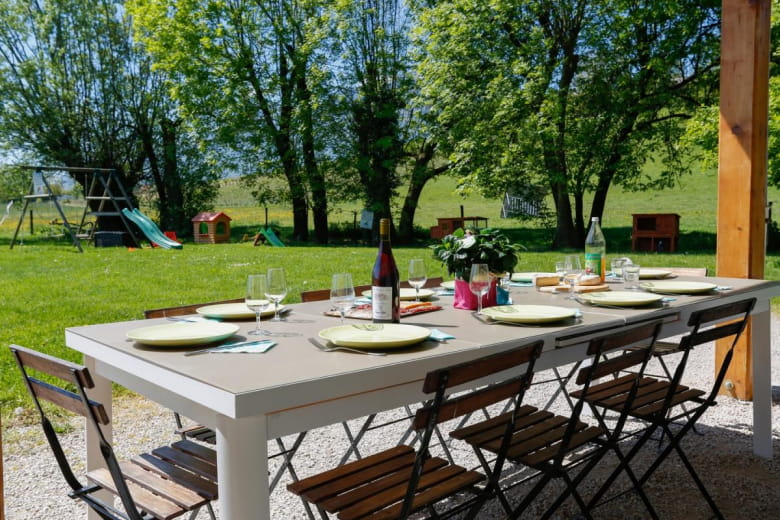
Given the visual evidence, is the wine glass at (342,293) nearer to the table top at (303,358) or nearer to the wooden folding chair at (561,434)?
the table top at (303,358)

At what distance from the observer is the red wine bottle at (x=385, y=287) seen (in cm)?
250

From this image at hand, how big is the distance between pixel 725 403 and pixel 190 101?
66.1 feet

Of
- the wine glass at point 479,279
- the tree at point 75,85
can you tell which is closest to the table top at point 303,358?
the wine glass at point 479,279

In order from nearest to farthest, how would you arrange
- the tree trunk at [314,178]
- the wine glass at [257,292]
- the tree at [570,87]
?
1. the wine glass at [257,292]
2. the tree at [570,87]
3. the tree trunk at [314,178]

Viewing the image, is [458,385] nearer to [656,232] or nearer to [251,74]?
[656,232]

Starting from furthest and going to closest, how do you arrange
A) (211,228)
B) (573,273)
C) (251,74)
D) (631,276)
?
1. (251,74)
2. (211,228)
3. (631,276)
4. (573,273)

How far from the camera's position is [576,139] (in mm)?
16375

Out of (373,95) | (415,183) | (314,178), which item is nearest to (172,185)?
(314,178)

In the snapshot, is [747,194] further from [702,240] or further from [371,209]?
[371,209]

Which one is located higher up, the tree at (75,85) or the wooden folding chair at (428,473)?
the tree at (75,85)

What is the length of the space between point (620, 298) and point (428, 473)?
49.8 inches

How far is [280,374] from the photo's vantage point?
5.82 feet

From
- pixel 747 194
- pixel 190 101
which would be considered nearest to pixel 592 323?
pixel 747 194

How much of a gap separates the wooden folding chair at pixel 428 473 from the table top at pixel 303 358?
5.5 inches
